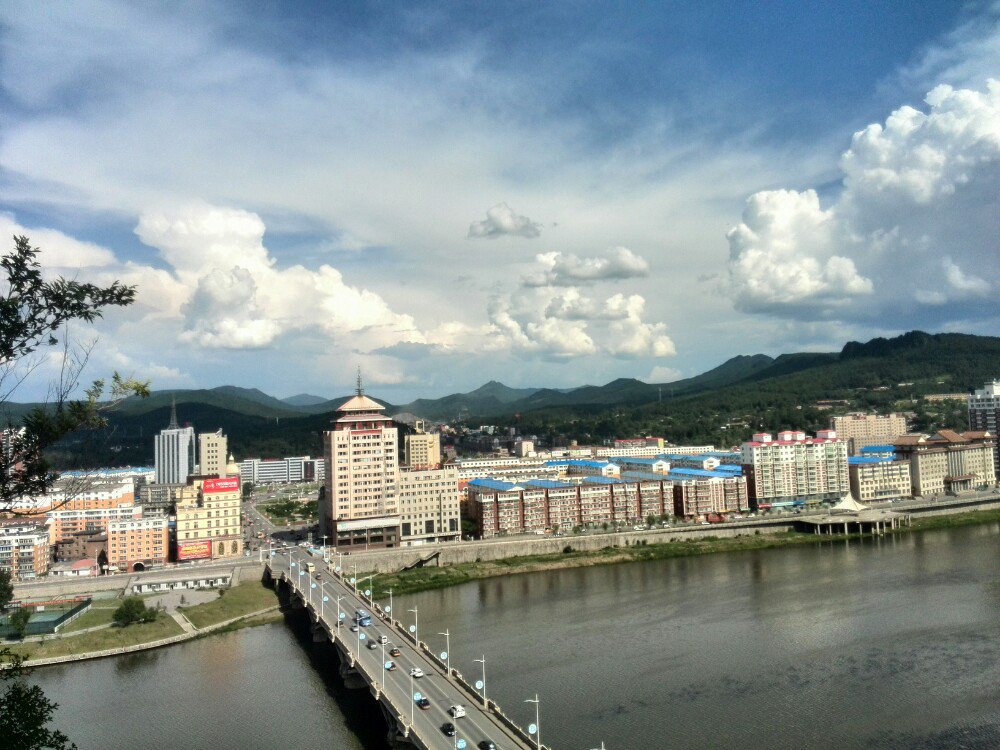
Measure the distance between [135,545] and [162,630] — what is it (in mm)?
9385

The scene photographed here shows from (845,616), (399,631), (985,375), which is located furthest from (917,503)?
(985,375)

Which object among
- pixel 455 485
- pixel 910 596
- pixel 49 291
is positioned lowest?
pixel 910 596

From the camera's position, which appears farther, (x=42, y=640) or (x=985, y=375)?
(x=985, y=375)

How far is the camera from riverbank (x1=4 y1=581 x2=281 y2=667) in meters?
17.9

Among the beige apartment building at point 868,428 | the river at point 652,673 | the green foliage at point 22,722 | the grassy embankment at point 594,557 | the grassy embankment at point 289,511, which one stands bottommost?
the grassy embankment at point 594,557

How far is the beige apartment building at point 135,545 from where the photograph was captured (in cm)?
2742

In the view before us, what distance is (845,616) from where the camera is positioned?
19016mm

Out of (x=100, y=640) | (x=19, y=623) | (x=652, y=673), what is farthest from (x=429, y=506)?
(x=652, y=673)

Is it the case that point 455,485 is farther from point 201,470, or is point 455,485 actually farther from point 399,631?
point 201,470

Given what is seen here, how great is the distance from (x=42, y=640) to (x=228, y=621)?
4.46 m

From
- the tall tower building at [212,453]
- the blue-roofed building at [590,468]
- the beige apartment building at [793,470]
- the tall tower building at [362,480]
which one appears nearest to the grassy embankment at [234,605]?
the tall tower building at [362,480]

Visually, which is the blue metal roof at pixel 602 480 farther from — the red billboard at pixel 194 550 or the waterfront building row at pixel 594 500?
the red billboard at pixel 194 550

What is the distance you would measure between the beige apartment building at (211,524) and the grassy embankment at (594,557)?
6552 mm

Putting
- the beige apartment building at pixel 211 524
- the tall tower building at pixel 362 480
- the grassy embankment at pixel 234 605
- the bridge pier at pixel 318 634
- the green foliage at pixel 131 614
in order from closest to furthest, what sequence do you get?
1. the bridge pier at pixel 318 634
2. the green foliage at pixel 131 614
3. the grassy embankment at pixel 234 605
4. the beige apartment building at pixel 211 524
5. the tall tower building at pixel 362 480
